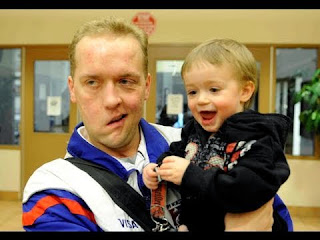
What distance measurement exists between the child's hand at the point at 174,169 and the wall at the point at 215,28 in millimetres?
4299

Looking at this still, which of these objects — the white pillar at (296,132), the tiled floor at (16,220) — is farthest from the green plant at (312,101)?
the tiled floor at (16,220)

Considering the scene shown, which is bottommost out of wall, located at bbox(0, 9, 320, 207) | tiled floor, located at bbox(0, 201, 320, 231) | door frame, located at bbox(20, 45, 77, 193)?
tiled floor, located at bbox(0, 201, 320, 231)

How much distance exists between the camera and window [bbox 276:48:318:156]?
5211 millimetres

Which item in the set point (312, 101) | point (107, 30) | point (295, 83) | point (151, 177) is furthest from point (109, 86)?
point (295, 83)

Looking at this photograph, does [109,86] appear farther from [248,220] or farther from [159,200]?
[248,220]

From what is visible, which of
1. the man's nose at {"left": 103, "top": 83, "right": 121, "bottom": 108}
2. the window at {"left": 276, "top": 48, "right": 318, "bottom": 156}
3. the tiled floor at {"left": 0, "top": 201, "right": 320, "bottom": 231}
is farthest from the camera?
the window at {"left": 276, "top": 48, "right": 318, "bottom": 156}

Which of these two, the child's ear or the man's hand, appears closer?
the man's hand

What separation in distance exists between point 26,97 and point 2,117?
1.92 feet

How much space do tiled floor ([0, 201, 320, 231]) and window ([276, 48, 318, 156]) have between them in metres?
0.97

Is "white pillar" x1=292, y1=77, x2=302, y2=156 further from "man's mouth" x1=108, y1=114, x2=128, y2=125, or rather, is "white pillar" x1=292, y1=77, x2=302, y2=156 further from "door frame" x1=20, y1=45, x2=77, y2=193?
"man's mouth" x1=108, y1=114, x2=128, y2=125

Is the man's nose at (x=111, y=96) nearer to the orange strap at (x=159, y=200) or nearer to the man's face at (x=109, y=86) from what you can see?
the man's face at (x=109, y=86)

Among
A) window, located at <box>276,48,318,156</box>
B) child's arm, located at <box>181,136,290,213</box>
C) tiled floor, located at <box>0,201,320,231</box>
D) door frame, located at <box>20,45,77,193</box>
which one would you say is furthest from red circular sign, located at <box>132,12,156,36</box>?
child's arm, located at <box>181,136,290,213</box>

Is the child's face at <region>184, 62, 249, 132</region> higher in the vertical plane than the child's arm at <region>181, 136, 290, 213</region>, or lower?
higher

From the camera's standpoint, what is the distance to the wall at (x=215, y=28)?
5.05m
